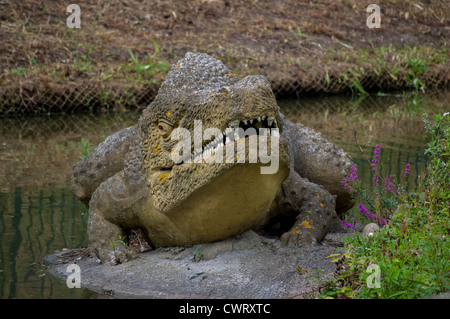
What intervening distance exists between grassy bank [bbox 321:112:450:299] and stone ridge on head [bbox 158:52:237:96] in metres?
1.42

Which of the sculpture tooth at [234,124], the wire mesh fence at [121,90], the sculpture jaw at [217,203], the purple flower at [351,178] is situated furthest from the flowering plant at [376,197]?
the wire mesh fence at [121,90]

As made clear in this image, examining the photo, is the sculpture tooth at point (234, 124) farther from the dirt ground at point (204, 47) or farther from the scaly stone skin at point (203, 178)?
the dirt ground at point (204, 47)

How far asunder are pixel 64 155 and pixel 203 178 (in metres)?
5.51

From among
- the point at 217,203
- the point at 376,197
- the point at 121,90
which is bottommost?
the point at 121,90

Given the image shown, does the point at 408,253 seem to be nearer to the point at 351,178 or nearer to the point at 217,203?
the point at 217,203

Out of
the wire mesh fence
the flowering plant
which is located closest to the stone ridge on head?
the flowering plant

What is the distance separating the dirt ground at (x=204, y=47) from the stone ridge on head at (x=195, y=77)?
8.14 meters

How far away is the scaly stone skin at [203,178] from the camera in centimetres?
402

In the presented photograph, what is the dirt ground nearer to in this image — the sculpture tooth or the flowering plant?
the flowering plant

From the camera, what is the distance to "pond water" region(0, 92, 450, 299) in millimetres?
5047

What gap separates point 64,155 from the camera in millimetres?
9133

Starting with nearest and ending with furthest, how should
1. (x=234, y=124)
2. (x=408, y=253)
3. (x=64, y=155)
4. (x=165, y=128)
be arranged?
(x=408, y=253), (x=234, y=124), (x=165, y=128), (x=64, y=155)

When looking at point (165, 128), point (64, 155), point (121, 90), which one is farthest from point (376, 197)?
point (121, 90)
